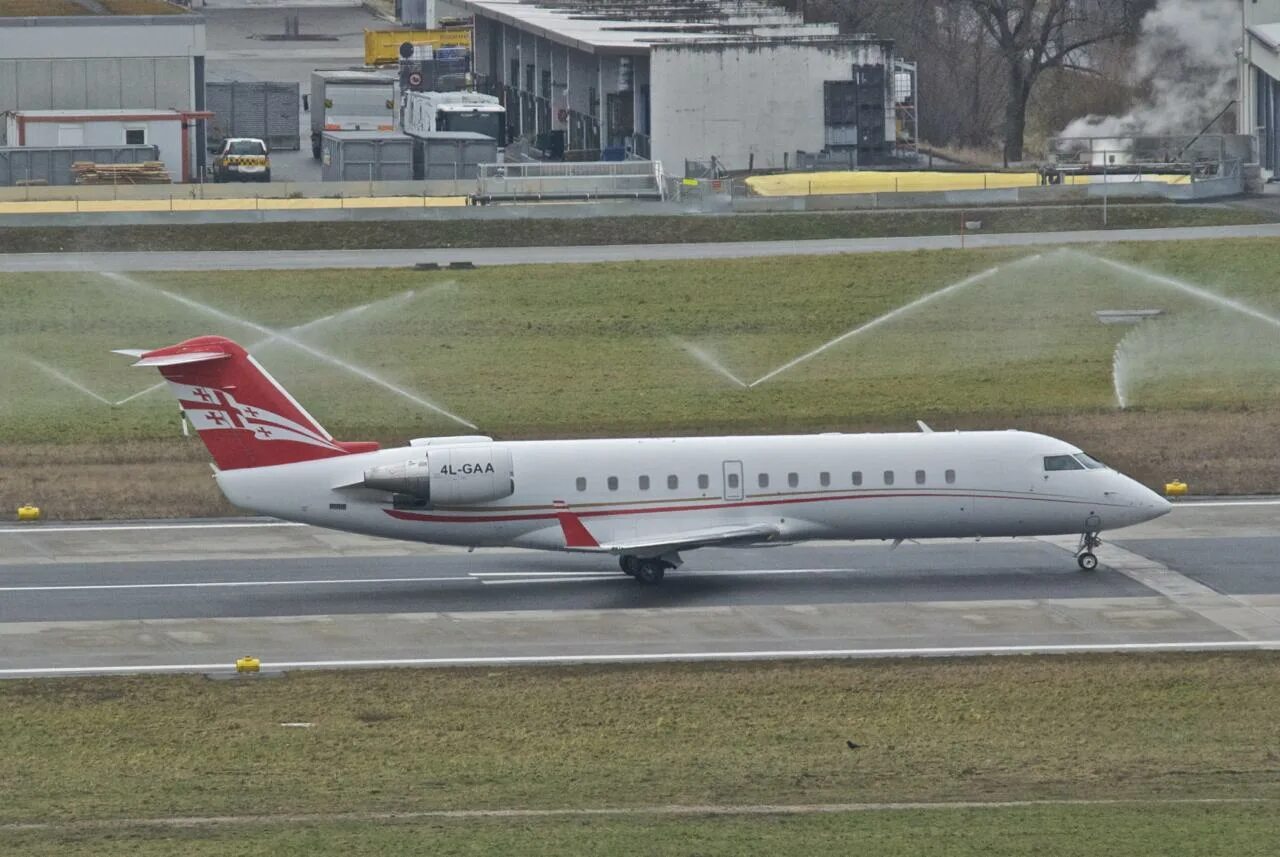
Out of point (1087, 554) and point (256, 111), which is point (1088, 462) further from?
point (256, 111)

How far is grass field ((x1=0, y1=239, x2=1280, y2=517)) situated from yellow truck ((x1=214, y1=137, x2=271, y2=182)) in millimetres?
32664

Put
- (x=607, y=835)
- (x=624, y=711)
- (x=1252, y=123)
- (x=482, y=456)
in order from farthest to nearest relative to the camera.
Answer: (x=1252, y=123) → (x=482, y=456) → (x=624, y=711) → (x=607, y=835)

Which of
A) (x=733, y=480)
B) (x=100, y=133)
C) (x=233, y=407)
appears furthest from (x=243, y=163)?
(x=733, y=480)

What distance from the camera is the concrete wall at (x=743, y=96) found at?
4245 inches

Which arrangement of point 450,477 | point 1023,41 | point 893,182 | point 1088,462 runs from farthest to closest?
point 1023,41 → point 893,182 → point 1088,462 → point 450,477

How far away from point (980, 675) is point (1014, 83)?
80216 mm

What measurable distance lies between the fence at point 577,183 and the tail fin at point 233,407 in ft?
170

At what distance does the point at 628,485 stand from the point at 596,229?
4698cm

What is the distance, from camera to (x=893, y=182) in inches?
3787

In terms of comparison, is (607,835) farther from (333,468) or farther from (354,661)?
(333,468)

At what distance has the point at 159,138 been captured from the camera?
112m

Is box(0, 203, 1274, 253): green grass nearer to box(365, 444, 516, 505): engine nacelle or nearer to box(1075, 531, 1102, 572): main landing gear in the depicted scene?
box(1075, 531, 1102, 572): main landing gear

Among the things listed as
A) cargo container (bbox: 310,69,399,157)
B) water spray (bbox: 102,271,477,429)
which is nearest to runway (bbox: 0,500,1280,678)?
water spray (bbox: 102,271,477,429)

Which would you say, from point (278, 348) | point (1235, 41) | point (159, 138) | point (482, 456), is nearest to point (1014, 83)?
point (1235, 41)
